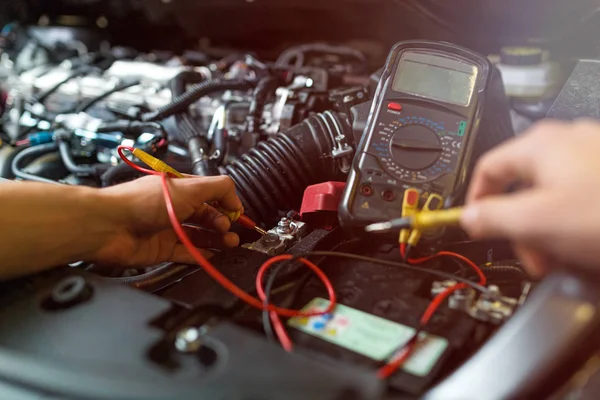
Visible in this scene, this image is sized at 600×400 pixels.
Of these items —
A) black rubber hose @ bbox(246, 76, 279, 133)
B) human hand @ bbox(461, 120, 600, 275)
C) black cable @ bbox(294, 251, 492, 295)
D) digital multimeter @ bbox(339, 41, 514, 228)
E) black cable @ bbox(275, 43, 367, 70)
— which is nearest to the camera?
human hand @ bbox(461, 120, 600, 275)

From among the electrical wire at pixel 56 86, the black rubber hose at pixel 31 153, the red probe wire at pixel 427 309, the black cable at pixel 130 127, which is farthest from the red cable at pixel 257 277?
the electrical wire at pixel 56 86

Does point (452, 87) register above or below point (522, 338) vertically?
above

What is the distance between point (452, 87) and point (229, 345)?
22.7 inches

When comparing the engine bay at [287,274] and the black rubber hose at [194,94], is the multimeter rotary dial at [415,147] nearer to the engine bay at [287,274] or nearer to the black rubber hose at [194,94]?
the engine bay at [287,274]

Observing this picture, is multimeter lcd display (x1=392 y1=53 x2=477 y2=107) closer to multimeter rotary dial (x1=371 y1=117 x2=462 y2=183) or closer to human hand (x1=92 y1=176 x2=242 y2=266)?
multimeter rotary dial (x1=371 y1=117 x2=462 y2=183)

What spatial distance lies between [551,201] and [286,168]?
60 cm

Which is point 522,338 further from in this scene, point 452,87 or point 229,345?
point 452,87

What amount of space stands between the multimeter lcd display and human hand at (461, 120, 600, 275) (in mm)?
363

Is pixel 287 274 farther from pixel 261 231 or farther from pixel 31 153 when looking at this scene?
pixel 31 153

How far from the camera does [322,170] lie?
1.05 m

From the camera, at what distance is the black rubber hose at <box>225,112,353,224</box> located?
3.34 ft

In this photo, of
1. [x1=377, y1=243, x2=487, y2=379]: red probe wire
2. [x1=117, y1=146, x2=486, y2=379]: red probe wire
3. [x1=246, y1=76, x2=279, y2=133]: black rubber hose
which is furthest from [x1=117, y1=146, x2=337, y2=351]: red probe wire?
[x1=246, y1=76, x2=279, y2=133]: black rubber hose

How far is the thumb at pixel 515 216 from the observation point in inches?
19.1

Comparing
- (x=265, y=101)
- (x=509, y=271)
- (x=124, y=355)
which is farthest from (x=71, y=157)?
(x=509, y=271)
